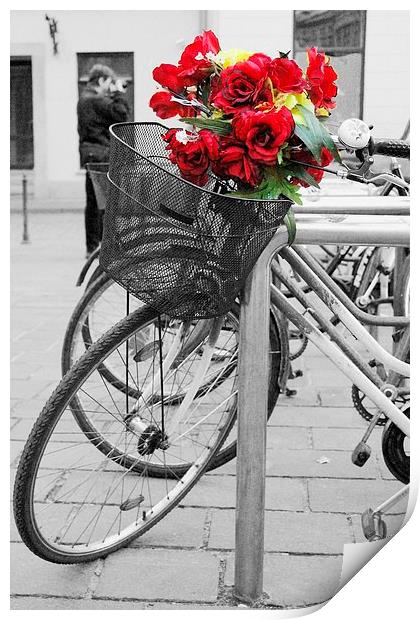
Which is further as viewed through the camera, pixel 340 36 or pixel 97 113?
pixel 340 36

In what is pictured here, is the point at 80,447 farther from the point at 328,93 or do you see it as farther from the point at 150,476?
the point at 328,93

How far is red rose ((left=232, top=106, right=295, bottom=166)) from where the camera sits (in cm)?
213

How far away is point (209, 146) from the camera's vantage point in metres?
2.19

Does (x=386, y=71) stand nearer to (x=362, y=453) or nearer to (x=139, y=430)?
(x=362, y=453)

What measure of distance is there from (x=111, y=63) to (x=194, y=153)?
541 inches

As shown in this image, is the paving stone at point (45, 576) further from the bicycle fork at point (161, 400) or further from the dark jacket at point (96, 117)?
the dark jacket at point (96, 117)

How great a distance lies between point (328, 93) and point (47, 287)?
5579 millimetres

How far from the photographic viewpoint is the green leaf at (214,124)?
2.21 m

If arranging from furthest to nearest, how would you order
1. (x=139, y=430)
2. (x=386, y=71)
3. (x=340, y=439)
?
(x=386, y=71)
(x=340, y=439)
(x=139, y=430)

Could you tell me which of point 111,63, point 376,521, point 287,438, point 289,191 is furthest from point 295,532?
point 111,63

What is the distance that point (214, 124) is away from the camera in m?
2.21

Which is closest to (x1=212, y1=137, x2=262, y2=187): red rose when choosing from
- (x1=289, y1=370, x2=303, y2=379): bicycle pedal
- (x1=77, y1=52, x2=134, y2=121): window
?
(x1=289, y1=370, x2=303, y2=379): bicycle pedal

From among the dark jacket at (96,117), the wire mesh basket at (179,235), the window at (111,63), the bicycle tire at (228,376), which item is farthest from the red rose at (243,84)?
the window at (111,63)
